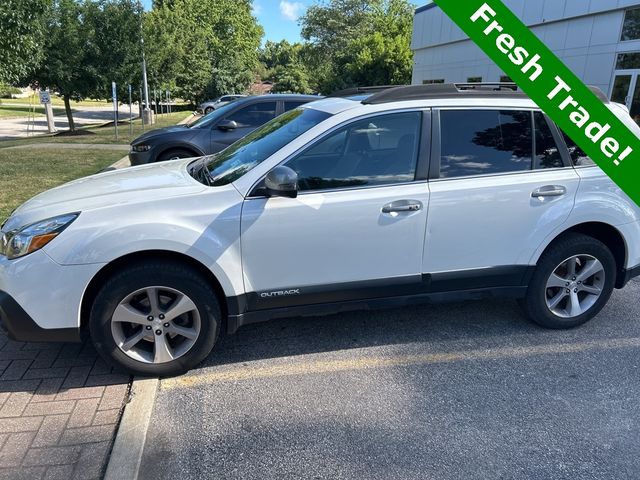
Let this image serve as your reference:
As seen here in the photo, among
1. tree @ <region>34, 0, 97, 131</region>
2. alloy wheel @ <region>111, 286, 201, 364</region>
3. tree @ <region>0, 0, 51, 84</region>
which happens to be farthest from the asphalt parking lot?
tree @ <region>34, 0, 97, 131</region>

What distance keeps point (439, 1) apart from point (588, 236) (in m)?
2.42

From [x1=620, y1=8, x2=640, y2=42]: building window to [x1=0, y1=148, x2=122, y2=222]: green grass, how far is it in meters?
15.3

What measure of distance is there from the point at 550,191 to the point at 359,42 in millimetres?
39836

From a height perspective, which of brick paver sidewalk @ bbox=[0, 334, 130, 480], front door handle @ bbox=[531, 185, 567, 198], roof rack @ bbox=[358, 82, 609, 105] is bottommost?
brick paver sidewalk @ bbox=[0, 334, 130, 480]

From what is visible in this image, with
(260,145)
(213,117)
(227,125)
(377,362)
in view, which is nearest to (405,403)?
(377,362)

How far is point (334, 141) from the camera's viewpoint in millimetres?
3295

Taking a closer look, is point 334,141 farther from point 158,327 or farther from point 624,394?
point 624,394

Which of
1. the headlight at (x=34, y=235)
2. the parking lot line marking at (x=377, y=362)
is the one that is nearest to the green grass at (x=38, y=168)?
the headlight at (x=34, y=235)

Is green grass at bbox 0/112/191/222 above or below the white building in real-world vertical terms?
below

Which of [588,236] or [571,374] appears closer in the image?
[571,374]

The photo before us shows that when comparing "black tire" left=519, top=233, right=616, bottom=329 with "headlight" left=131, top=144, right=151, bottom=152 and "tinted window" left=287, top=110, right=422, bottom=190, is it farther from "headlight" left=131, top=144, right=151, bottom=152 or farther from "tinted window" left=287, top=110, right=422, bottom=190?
"headlight" left=131, top=144, right=151, bottom=152

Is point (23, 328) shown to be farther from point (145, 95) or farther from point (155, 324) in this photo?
point (145, 95)

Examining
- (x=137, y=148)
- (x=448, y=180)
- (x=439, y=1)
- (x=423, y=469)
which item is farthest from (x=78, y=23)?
(x=423, y=469)

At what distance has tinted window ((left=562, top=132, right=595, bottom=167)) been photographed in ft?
12.1
